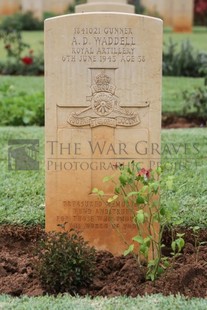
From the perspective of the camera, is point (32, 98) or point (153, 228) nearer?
point (153, 228)

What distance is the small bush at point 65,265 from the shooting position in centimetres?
415

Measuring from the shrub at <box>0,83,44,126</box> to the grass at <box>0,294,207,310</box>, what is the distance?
16.9 feet

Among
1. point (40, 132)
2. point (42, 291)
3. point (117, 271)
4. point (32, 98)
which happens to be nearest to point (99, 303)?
point (42, 291)

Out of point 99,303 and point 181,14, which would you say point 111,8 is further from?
point 181,14

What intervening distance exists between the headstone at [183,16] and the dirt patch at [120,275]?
19117mm

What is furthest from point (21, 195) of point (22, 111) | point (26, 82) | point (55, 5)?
point (55, 5)

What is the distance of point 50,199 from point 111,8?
695 centimetres

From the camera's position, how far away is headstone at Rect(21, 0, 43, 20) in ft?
81.1

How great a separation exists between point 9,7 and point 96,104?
71.3 feet

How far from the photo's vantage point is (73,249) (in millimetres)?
4227

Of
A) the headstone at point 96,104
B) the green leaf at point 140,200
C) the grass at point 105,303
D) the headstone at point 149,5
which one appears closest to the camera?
the grass at point 105,303

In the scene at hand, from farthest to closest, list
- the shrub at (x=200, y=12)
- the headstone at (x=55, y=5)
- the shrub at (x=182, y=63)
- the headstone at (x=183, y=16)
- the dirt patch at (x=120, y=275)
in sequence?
the shrub at (x=200, y=12) → the headstone at (x=55, y=5) → the headstone at (x=183, y=16) → the shrub at (x=182, y=63) → the dirt patch at (x=120, y=275)

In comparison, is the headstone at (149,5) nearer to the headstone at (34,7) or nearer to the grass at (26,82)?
the headstone at (34,7)

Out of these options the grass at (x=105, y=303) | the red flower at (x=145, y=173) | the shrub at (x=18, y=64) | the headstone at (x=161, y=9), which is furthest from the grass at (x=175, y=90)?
the headstone at (x=161, y=9)
